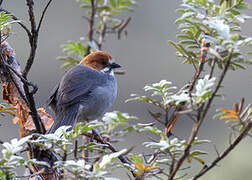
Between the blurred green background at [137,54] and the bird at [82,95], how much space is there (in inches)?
461

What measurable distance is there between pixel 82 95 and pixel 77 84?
0.41 feet

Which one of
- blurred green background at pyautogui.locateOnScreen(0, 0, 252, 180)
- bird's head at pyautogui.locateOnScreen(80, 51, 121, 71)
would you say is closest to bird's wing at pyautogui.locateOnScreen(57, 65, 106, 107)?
bird's head at pyautogui.locateOnScreen(80, 51, 121, 71)

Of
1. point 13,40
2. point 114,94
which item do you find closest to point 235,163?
point 114,94

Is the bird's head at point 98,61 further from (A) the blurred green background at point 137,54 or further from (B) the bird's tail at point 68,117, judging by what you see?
(A) the blurred green background at point 137,54

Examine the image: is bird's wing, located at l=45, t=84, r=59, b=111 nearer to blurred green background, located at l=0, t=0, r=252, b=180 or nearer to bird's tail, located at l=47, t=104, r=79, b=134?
bird's tail, located at l=47, t=104, r=79, b=134

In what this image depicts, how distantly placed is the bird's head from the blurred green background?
37.4 ft

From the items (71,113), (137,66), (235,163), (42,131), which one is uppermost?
(42,131)

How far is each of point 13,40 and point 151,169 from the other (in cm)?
1816

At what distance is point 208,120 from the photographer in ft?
58.6

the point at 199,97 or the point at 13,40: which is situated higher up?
the point at 199,97

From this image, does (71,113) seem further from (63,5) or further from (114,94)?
(63,5)

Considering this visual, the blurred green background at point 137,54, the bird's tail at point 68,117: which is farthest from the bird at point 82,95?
the blurred green background at point 137,54

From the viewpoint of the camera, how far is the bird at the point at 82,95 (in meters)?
4.29

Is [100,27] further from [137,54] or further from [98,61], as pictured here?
[137,54]
